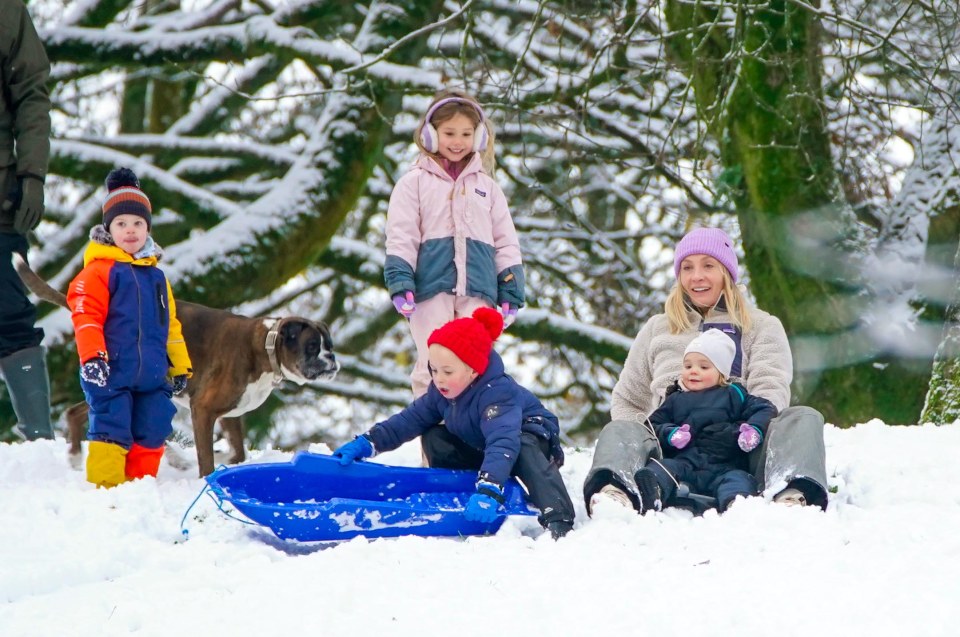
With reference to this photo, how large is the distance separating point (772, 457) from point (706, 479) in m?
0.34

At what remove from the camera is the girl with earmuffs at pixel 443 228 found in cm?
555

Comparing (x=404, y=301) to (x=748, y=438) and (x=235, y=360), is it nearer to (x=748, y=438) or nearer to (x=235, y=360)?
(x=235, y=360)

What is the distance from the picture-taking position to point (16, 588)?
133 inches

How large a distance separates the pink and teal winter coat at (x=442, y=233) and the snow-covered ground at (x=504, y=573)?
1625 mm

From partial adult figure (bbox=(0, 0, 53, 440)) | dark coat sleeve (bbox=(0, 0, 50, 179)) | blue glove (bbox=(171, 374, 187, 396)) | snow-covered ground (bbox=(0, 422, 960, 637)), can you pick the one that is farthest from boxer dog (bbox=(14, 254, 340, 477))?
snow-covered ground (bbox=(0, 422, 960, 637))

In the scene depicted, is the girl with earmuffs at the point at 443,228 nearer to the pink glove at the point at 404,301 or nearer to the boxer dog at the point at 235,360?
the pink glove at the point at 404,301

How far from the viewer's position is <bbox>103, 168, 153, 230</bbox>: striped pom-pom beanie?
5.12 metres

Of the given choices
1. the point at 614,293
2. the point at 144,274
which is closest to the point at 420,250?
the point at 144,274

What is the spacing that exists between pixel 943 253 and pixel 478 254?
12.9ft

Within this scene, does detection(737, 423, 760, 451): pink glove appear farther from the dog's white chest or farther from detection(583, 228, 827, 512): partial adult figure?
the dog's white chest

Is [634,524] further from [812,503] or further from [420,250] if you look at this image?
[420,250]

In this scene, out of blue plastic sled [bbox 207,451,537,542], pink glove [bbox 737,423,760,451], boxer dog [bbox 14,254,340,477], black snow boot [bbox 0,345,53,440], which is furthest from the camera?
boxer dog [bbox 14,254,340,477]

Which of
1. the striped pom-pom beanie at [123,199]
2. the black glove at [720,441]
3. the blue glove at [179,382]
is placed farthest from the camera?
the blue glove at [179,382]

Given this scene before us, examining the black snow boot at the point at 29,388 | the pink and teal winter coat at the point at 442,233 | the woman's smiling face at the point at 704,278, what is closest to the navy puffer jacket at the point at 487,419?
the pink and teal winter coat at the point at 442,233
